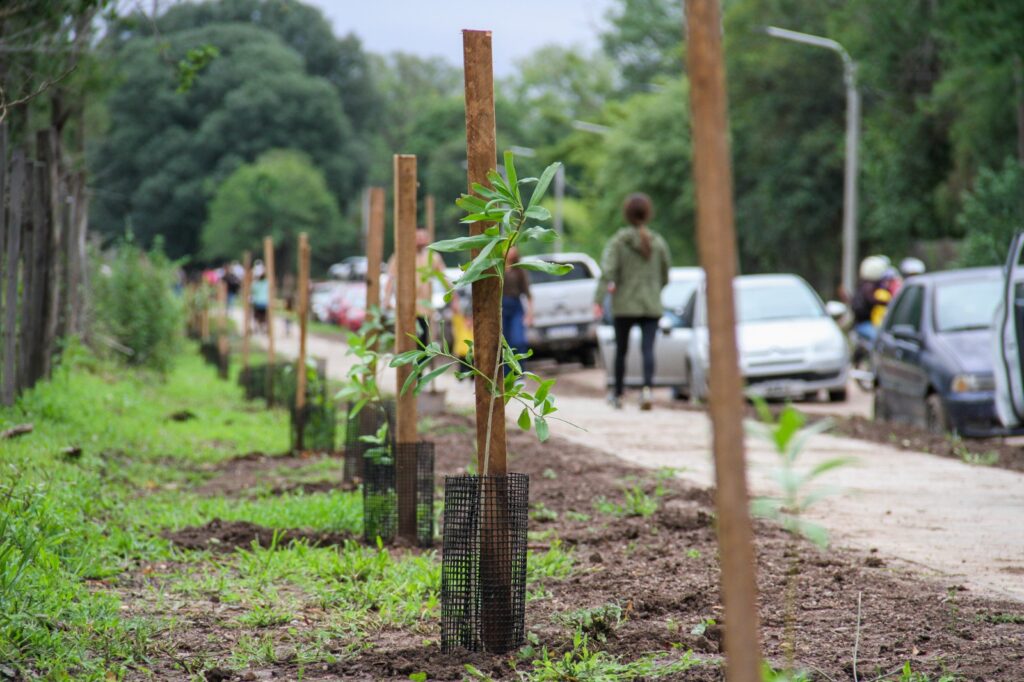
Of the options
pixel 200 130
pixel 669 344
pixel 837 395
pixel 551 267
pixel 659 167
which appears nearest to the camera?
pixel 551 267

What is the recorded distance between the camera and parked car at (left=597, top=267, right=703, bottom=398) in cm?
1711

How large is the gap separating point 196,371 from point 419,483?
1606cm

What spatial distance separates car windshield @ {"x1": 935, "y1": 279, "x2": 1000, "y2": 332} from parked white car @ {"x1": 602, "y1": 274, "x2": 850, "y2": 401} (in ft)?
9.81

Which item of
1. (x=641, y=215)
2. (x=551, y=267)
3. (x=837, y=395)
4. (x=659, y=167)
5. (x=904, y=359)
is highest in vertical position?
(x=659, y=167)

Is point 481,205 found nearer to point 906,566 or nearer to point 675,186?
point 906,566

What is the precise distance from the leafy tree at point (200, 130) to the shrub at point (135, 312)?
195 feet

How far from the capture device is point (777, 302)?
16469 millimetres

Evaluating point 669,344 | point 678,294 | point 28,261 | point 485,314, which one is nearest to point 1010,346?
point 485,314

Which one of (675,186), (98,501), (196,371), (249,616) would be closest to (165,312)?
(196,371)

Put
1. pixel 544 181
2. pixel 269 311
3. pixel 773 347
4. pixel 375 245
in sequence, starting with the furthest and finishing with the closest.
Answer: pixel 773 347 → pixel 269 311 → pixel 375 245 → pixel 544 181

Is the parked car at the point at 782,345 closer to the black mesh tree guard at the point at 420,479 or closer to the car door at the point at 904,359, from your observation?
the car door at the point at 904,359

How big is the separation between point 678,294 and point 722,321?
1631cm

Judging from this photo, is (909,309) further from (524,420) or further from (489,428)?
(489,428)

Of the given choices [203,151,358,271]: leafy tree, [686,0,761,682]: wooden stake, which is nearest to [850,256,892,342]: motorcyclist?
[686,0,761,682]: wooden stake
